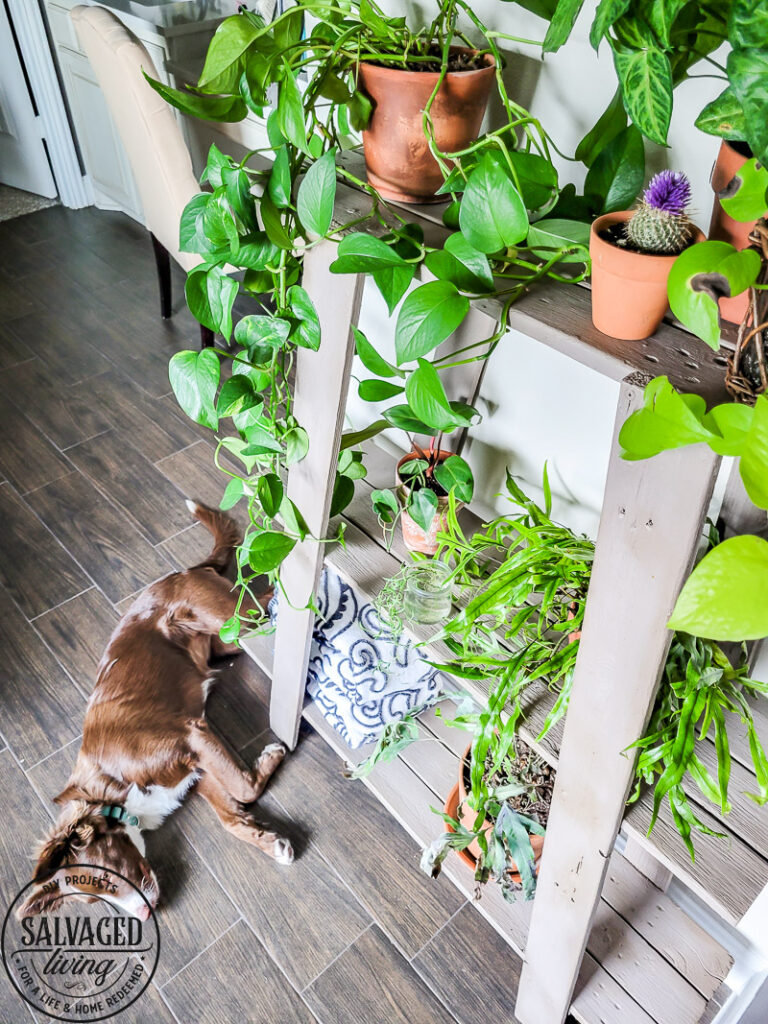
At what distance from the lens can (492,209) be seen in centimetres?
Result: 63

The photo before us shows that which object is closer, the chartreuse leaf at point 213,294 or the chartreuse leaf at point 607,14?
the chartreuse leaf at point 607,14

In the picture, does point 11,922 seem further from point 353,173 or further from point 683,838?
point 353,173

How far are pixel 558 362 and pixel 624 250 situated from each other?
17.7 inches

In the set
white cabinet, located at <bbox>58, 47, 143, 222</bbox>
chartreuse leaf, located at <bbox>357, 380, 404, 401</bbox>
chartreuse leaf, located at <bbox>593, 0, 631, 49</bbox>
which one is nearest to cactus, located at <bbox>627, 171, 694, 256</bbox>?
chartreuse leaf, located at <bbox>593, 0, 631, 49</bbox>

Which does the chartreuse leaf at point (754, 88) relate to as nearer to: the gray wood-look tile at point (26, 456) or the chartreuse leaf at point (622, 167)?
the chartreuse leaf at point (622, 167)

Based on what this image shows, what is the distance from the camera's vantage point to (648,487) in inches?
24.0

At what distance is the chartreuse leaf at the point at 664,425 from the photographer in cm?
Result: 48

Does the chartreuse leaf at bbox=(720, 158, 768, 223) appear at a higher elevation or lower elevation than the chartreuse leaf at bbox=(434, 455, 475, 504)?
higher

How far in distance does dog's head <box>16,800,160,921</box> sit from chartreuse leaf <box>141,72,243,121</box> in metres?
1.10

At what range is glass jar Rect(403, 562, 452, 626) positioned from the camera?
3.34ft

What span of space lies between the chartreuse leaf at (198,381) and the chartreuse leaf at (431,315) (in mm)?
302

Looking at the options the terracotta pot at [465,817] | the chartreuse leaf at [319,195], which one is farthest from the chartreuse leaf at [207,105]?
the terracotta pot at [465,817]

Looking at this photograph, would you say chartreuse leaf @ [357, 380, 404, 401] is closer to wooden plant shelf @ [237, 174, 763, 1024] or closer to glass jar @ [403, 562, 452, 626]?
wooden plant shelf @ [237, 174, 763, 1024]

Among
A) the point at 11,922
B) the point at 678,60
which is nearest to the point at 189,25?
the point at 678,60
